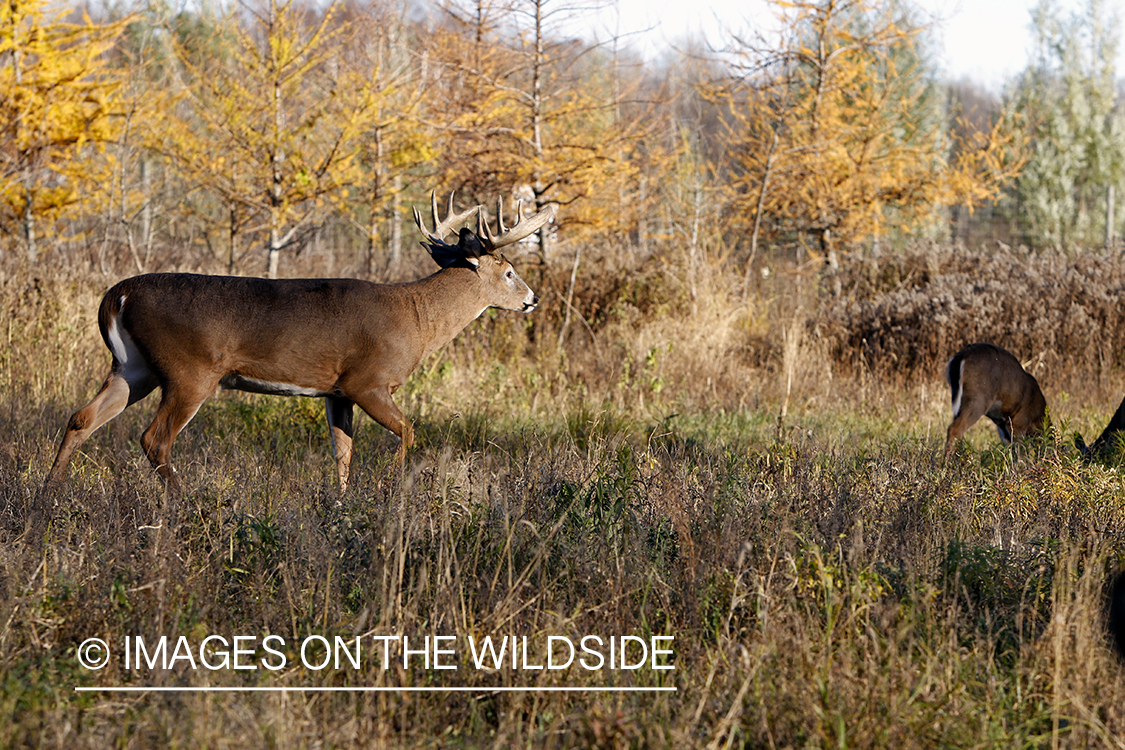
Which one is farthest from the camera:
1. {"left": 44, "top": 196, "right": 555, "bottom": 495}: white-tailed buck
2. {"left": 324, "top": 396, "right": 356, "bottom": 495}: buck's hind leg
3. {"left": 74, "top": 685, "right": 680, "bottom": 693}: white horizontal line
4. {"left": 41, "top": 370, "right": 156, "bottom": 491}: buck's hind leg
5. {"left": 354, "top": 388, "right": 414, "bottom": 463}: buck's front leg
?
{"left": 324, "top": 396, "right": 356, "bottom": 495}: buck's hind leg

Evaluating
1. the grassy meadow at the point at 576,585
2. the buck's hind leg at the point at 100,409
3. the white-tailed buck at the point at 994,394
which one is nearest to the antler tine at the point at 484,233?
the grassy meadow at the point at 576,585

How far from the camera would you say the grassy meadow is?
3.03 metres

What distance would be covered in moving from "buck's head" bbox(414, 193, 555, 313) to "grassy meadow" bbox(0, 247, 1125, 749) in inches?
40.7

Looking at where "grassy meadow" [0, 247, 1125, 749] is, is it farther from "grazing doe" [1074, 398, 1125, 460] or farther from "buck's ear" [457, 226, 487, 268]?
"buck's ear" [457, 226, 487, 268]

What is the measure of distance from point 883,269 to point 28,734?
1399cm

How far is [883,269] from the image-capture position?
15117 millimetres

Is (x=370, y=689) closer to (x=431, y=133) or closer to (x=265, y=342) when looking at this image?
(x=265, y=342)

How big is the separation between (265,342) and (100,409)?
1003 millimetres

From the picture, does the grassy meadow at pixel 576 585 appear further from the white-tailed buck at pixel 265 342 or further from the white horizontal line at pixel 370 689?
the white-tailed buck at pixel 265 342

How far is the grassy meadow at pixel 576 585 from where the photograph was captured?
303 centimetres

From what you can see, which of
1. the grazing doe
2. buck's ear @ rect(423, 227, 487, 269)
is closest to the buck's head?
buck's ear @ rect(423, 227, 487, 269)

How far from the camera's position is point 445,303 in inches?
281

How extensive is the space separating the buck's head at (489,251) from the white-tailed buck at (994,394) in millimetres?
3779

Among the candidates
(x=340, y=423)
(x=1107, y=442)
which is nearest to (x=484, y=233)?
(x=340, y=423)
